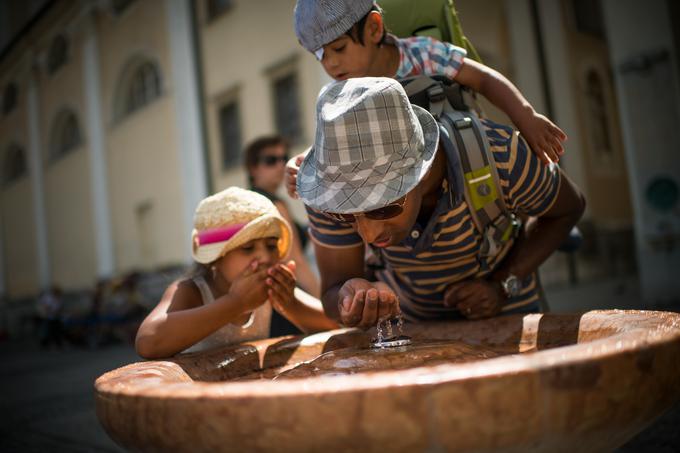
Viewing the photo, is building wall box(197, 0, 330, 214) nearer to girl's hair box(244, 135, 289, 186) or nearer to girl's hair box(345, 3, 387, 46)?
girl's hair box(244, 135, 289, 186)

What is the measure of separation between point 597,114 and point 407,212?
15.6 m

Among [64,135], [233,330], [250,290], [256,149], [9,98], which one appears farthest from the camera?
[9,98]

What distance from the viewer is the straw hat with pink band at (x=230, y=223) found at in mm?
2162

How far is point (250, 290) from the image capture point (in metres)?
1.88

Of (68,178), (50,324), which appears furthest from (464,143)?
(68,178)

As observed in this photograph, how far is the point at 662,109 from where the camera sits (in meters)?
Result: 8.69

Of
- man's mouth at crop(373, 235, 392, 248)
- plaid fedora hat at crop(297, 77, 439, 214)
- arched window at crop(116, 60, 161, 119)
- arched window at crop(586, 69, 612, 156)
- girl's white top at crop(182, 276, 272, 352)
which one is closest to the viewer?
plaid fedora hat at crop(297, 77, 439, 214)

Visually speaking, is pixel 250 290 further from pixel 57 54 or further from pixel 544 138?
pixel 57 54

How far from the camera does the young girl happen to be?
185cm

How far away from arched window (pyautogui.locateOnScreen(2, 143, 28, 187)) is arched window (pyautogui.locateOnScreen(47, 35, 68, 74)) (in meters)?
5.06

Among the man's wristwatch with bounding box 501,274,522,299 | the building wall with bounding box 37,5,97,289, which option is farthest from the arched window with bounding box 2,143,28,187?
the man's wristwatch with bounding box 501,274,522,299

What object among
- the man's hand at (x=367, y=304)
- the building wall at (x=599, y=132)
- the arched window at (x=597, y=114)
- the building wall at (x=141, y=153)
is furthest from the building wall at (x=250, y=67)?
the man's hand at (x=367, y=304)

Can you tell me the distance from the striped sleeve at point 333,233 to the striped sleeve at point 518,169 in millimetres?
423

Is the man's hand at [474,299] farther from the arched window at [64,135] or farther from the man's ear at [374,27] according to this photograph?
the arched window at [64,135]
